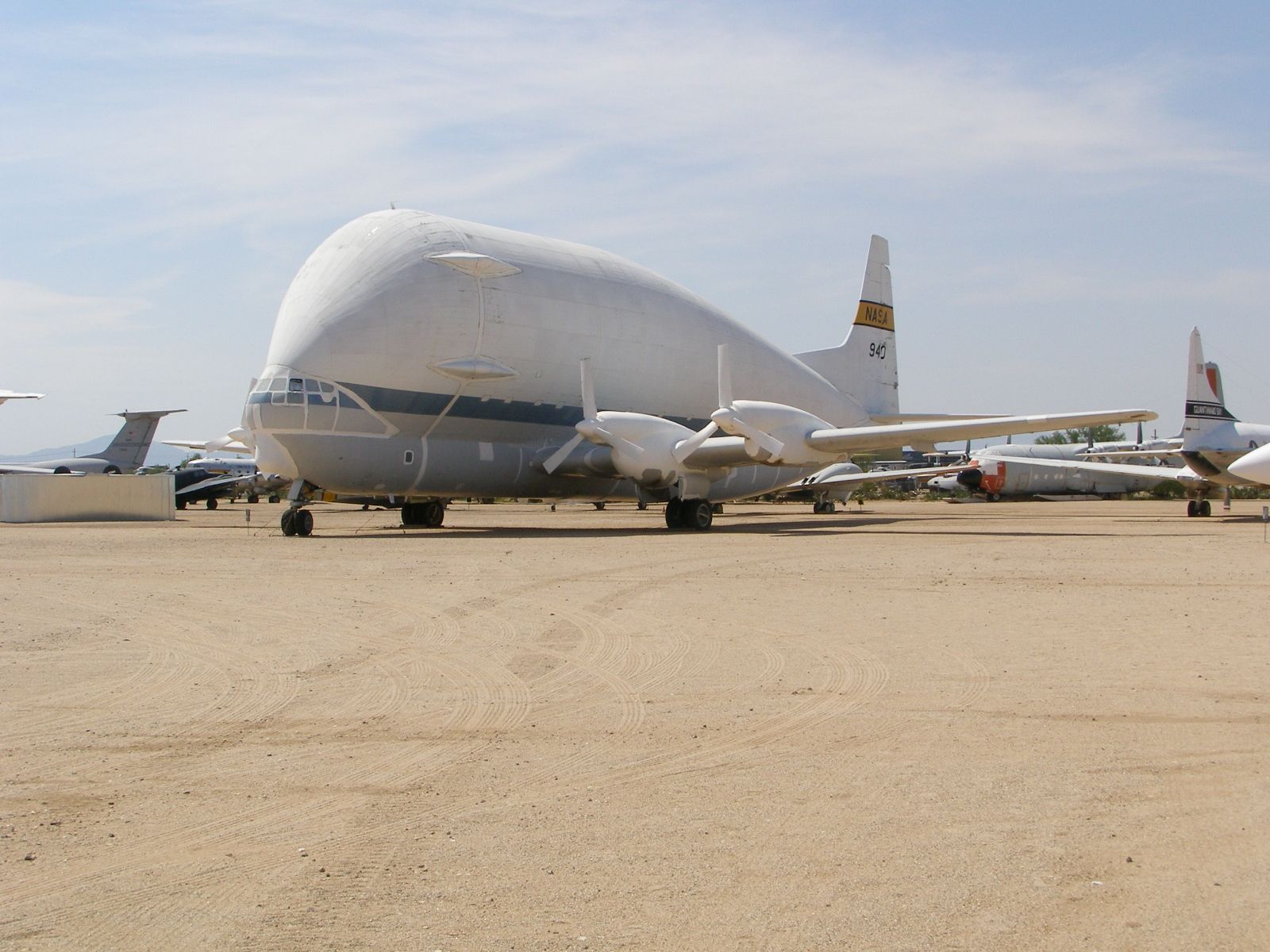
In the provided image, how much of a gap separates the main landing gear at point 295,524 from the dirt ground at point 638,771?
11994mm

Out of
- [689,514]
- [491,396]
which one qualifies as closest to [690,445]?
[689,514]

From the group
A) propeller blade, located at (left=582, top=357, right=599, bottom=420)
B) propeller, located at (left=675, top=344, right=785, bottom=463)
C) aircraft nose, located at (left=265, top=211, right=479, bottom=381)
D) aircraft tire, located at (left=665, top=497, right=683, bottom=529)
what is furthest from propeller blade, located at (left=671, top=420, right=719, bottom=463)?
aircraft nose, located at (left=265, top=211, right=479, bottom=381)

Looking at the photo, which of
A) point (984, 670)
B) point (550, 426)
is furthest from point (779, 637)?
point (550, 426)

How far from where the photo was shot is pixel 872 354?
41.7 meters

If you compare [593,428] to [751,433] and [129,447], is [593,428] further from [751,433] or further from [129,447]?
[129,447]

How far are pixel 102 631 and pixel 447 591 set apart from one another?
4.14 meters

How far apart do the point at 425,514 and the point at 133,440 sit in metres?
40.4

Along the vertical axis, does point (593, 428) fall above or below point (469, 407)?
below

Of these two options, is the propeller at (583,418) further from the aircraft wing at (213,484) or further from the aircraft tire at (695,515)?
the aircraft wing at (213,484)

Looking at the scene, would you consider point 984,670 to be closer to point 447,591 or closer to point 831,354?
point 447,591

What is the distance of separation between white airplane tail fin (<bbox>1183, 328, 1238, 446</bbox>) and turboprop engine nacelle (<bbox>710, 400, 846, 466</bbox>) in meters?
13.5

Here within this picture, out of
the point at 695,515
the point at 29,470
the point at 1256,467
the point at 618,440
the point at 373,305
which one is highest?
the point at 373,305

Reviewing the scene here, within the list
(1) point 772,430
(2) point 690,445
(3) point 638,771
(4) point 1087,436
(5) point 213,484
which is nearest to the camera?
(3) point 638,771

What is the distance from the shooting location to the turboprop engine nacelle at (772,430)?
26.7 meters
